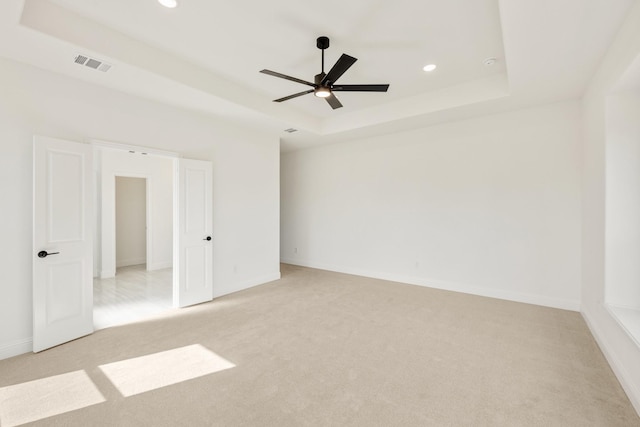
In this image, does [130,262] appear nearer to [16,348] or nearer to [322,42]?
[16,348]

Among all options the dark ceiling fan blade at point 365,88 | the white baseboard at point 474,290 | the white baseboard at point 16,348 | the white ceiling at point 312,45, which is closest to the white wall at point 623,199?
the white ceiling at point 312,45

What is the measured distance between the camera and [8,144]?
2.76m

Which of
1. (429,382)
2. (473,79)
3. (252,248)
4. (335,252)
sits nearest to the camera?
(429,382)

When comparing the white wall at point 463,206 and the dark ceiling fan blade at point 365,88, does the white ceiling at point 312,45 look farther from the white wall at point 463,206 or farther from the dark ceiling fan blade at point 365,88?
the white wall at point 463,206

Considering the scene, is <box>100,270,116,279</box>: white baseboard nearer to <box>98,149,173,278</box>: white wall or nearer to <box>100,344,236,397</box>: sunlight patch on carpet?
<box>98,149,173,278</box>: white wall

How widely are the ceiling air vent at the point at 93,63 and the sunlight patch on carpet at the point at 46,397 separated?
2.90m

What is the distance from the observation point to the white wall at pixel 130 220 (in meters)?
6.90

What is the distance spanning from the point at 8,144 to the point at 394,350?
428 cm

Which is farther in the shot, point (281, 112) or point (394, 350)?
point (281, 112)

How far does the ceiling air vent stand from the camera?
2.76 metres

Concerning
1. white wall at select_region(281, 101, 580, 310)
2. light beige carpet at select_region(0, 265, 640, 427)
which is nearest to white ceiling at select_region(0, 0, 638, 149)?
white wall at select_region(281, 101, 580, 310)

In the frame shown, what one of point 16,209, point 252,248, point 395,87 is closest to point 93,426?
point 16,209

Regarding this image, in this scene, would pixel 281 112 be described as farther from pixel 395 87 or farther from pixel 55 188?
pixel 55 188

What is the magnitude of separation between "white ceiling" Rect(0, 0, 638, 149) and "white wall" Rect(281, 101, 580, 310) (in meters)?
0.62
